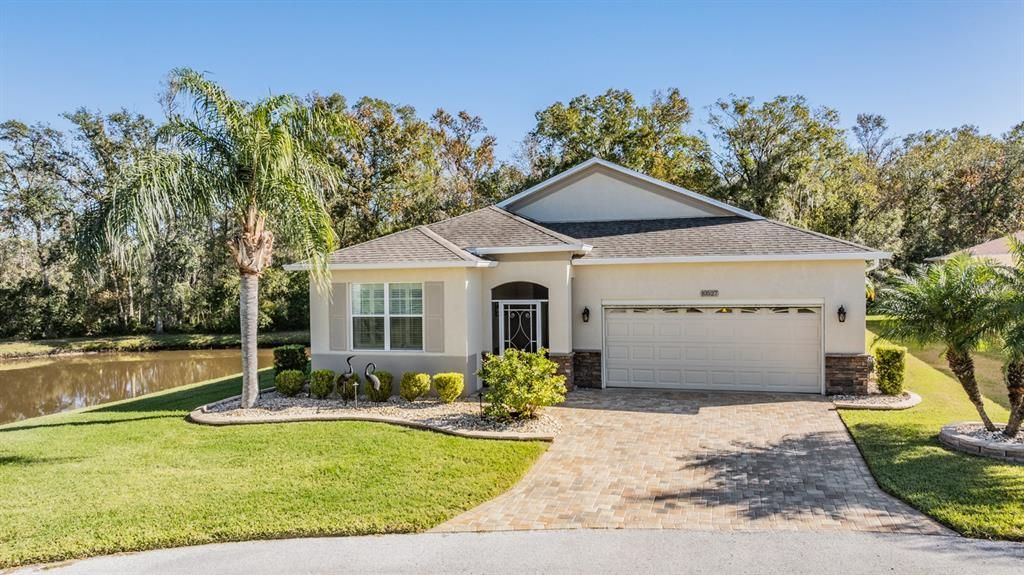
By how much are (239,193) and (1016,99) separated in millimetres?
27454

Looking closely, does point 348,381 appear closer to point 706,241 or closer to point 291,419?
point 291,419

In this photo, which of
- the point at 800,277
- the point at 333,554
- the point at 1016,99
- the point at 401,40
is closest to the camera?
the point at 333,554

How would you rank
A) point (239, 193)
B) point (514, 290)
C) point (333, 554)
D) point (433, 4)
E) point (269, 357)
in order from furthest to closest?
point (269, 357) → point (433, 4) → point (514, 290) → point (239, 193) → point (333, 554)

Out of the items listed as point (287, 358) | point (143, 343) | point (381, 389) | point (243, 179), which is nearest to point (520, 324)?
point (381, 389)

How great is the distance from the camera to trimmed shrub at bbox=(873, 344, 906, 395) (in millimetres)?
12312

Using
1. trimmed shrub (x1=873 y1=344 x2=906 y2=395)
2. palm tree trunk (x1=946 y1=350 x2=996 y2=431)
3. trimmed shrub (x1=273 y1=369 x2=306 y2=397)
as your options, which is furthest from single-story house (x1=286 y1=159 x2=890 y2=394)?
palm tree trunk (x1=946 y1=350 x2=996 y2=431)

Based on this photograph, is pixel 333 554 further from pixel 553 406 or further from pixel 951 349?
pixel 951 349

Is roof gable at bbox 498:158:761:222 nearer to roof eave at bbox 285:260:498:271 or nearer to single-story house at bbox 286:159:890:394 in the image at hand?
single-story house at bbox 286:159:890:394

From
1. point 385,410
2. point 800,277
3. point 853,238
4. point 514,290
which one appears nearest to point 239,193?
point 385,410

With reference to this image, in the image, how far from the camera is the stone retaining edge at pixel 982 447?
796cm

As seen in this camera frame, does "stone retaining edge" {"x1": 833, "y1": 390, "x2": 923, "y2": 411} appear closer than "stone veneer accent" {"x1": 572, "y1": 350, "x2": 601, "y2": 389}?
Yes

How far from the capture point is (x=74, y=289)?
3556 centimetres

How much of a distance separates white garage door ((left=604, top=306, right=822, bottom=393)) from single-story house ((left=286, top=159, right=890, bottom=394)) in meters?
0.02

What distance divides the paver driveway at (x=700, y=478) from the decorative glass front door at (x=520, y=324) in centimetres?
268
